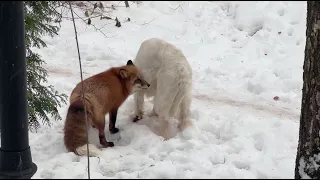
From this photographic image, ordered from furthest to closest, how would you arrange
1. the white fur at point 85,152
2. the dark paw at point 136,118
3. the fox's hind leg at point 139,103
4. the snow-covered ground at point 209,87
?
the fox's hind leg at point 139,103 → the dark paw at point 136,118 → the white fur at point 85,152 → the snow-covered ground at point 209,87

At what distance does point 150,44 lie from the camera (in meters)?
6.49

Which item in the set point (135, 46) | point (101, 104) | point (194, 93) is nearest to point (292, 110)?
point (194, 93)

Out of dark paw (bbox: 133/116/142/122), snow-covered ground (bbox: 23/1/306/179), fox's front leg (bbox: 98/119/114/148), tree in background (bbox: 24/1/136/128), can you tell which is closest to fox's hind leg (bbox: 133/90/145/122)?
dark paw (bbox: 133/116/142/122)

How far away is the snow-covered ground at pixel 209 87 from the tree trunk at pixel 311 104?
1.48 ft

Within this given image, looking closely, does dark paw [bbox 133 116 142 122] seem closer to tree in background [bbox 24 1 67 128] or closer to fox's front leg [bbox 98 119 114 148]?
fox's front leg [bbox 98 119 114 148]

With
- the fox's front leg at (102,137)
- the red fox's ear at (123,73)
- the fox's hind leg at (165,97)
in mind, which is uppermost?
the red fox's ear at (123,73)

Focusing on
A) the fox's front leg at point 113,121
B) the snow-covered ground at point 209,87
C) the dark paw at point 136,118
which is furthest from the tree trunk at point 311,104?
the dark paw at point 136,118

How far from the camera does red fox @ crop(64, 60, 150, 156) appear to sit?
198 inches

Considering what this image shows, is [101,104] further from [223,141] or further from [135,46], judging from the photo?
[135,46]

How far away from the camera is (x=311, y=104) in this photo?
3.66 m

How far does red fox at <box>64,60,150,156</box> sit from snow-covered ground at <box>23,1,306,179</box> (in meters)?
0.22

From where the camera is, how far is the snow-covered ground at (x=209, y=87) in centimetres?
464

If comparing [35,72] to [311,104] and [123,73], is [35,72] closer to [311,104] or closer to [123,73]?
[123,73]

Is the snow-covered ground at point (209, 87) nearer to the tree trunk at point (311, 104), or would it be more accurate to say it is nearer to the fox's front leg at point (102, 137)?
the fox's front leg at point (102, 137)
